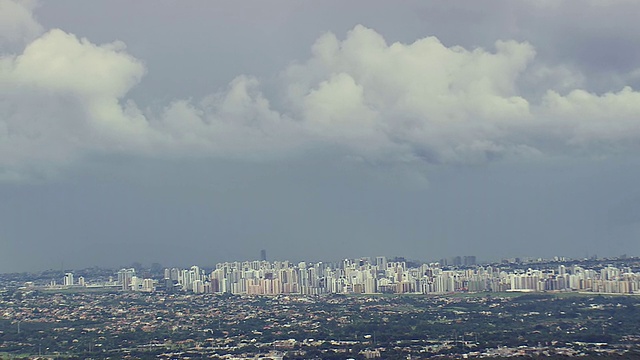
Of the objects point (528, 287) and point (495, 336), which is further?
point (528, 287)

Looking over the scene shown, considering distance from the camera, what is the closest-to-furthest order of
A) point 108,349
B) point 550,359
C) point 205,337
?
point 550,359, point 108,349, point 205,337

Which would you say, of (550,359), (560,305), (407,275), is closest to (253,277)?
(407,275)

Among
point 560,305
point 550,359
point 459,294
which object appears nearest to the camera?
point 550,359

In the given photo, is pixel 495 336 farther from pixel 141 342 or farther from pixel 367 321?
pixel 141 342

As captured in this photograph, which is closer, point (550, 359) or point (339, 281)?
point (550, 359)

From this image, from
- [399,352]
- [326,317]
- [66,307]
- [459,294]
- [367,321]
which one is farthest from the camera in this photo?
[459,294]

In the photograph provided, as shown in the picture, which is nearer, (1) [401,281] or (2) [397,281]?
(1) [401,281]

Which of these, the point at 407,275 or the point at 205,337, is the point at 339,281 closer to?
the point at 407,275

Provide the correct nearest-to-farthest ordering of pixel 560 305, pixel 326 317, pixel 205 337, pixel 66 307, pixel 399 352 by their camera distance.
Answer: pixel 399 352 < pixel 205 337 < pixel 326 317 < pixel 560 305 < pixel 66 307

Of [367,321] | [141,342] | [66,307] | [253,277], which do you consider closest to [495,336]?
[367,321]
